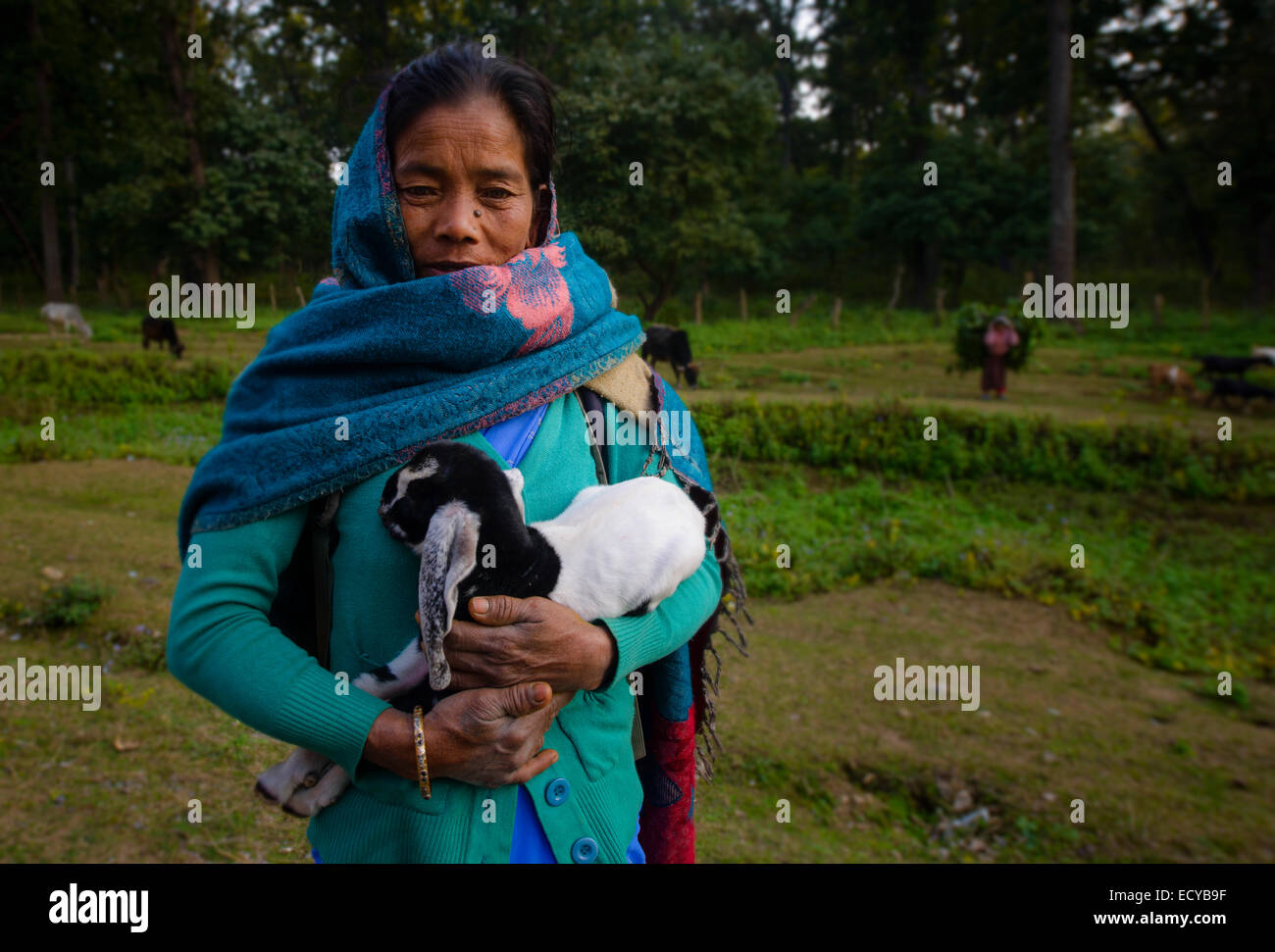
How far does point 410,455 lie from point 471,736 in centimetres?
45

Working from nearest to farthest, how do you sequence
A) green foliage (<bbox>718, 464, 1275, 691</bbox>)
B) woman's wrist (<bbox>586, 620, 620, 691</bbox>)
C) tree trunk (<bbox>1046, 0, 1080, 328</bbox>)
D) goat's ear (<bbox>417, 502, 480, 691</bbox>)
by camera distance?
goat's ear (<bbox>417, 502, 480, 691</bbox>) < woman's wrist (<bbox>586, 620, 620, 691</bbox>) < green foliage (<bbox>718, 464, 1275, 691</bbox>) < tree trunk (<bbox>1046, 0, 1080, 328</bbox>)

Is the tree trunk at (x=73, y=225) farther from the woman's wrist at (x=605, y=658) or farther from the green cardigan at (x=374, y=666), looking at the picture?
the woman's wrist at (x=605, y=658)

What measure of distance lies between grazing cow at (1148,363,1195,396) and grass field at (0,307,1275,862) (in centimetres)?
111

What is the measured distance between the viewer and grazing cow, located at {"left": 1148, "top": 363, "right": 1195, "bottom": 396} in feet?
38.4

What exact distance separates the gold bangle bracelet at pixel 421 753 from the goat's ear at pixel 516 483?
35cm

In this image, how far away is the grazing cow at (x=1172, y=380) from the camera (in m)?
11.7

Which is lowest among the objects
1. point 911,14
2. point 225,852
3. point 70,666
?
point 225,852

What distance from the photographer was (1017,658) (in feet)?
18.4

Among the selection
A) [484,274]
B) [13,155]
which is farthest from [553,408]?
[13,155]

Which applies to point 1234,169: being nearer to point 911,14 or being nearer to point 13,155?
point 911,14

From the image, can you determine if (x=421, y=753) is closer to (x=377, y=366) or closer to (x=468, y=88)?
(x=377, y=366)

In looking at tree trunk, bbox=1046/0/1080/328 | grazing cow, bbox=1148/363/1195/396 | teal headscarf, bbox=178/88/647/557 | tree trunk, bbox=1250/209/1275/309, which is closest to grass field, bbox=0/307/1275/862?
grazing cow, bbox=1148/363/1195/396

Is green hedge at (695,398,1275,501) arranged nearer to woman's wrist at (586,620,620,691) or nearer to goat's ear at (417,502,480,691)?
woman's wrist at (586,620,620,691)

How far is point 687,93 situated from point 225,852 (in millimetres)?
14365
